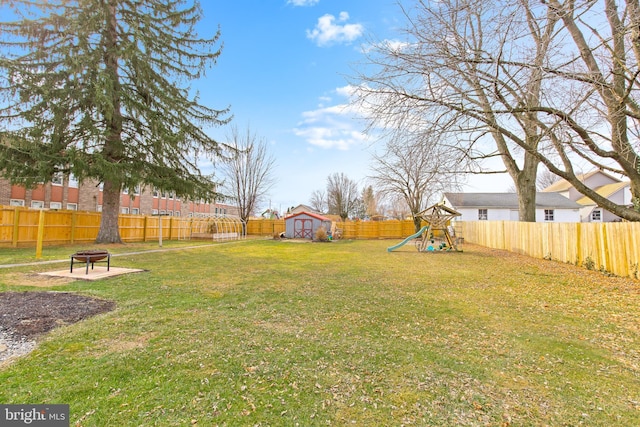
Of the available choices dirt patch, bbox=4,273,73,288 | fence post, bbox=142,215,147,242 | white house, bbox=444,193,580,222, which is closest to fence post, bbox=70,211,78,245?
fence post, bbox=142,215,147,242

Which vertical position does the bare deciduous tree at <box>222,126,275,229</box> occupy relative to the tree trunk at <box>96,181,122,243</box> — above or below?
above

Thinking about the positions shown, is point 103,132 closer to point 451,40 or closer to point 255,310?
point 255,310

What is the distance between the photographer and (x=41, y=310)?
4.63 m

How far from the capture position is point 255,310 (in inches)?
197

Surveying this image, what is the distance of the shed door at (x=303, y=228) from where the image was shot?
2667cm

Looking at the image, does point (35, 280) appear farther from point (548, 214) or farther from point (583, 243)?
point (548, 214)

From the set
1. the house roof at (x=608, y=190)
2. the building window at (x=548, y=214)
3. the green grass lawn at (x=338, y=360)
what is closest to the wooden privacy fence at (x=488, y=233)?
the green grass lawn at (x=338, y=360)

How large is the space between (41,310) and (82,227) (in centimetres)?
1447

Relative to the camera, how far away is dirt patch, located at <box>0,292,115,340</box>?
3.93 meters

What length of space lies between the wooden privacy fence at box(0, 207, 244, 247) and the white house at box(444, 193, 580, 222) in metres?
24.1

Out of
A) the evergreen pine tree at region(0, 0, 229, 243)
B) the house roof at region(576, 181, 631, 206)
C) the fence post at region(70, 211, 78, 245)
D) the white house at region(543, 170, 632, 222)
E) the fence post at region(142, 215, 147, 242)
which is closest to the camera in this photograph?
the evergreen pine tree at region(0, 0, 229, 243)

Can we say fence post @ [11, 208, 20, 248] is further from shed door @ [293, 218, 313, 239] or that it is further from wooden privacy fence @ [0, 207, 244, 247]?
shed door @ [293, 218, 313, 239]

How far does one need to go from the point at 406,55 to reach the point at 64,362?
7.10 metres

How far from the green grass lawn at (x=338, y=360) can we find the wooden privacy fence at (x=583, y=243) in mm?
2010
